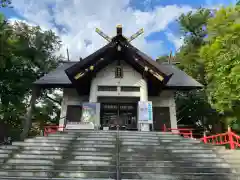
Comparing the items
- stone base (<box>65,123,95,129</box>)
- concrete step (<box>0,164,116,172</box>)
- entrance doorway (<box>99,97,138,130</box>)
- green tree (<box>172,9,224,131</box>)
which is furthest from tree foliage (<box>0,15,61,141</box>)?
concrete step (<box>0,164,116,172</box>)

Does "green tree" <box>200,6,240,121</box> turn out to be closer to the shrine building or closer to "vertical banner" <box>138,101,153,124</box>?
the shrine building

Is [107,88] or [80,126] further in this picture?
[107,88]

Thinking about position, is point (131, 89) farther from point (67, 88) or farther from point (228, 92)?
point (228, 92)

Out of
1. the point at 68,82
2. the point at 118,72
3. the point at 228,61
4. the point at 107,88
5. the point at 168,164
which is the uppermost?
the point at 118,72

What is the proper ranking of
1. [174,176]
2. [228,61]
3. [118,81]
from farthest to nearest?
[118,81] → [228,61] → [174,176]

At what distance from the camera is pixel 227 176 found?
6.84 metres

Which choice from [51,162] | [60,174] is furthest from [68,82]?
[60,174]

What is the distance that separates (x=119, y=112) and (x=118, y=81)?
2.48 m

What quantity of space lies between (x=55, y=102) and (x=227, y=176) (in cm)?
2299

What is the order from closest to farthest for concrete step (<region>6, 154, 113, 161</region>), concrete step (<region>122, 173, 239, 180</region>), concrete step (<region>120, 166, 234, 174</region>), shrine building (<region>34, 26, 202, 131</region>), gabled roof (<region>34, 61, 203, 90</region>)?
concrete step (<region>122, 173, 239, 180</region>)
concrete step (<region>120, 166, 234, 174</region>)
concrete step (<region>6, 154, 113, 161</region>)
shrine building (<region>34, 26, 202, 131</region>)
gabled roof (<region>34, 61, 203, 90</region>)

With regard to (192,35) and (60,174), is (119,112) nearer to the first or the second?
(60,174)

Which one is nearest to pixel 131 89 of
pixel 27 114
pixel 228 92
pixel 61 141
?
pixel 228 92

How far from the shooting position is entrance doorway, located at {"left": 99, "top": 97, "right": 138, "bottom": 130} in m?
16.5

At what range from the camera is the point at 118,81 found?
1594cm
